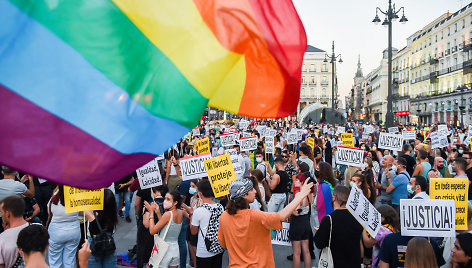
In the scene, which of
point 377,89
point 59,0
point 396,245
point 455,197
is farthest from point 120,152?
point 377,89

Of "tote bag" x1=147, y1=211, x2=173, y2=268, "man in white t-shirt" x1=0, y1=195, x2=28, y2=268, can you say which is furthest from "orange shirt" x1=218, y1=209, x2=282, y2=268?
"man in white t-shirt" x1=0, y1=195, x2=28, y2=268

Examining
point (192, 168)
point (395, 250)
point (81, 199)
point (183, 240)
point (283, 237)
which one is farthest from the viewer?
point (192, 168)

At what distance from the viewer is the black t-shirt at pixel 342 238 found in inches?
170

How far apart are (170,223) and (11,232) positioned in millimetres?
1739

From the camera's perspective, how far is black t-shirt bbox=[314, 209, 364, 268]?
431cm

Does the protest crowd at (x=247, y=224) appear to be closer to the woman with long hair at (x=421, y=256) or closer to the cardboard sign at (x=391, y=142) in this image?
the woman with long hair at (x=421, y=256)

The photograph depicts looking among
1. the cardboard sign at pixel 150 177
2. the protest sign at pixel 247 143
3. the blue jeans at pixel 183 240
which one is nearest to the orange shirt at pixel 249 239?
the blue jeans at pixel 183 240

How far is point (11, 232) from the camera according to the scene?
4.09 metres

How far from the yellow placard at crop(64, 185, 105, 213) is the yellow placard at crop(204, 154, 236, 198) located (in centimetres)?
183

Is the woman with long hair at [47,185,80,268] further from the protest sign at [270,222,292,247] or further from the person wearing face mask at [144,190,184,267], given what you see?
the protest sign at [270,222,292,247]

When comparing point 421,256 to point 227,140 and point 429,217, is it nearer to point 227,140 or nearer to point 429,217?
point 429,217

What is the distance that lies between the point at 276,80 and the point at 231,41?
526 mm

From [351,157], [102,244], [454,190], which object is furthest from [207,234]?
[351,157]

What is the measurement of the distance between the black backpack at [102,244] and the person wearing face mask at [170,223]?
508 mm
